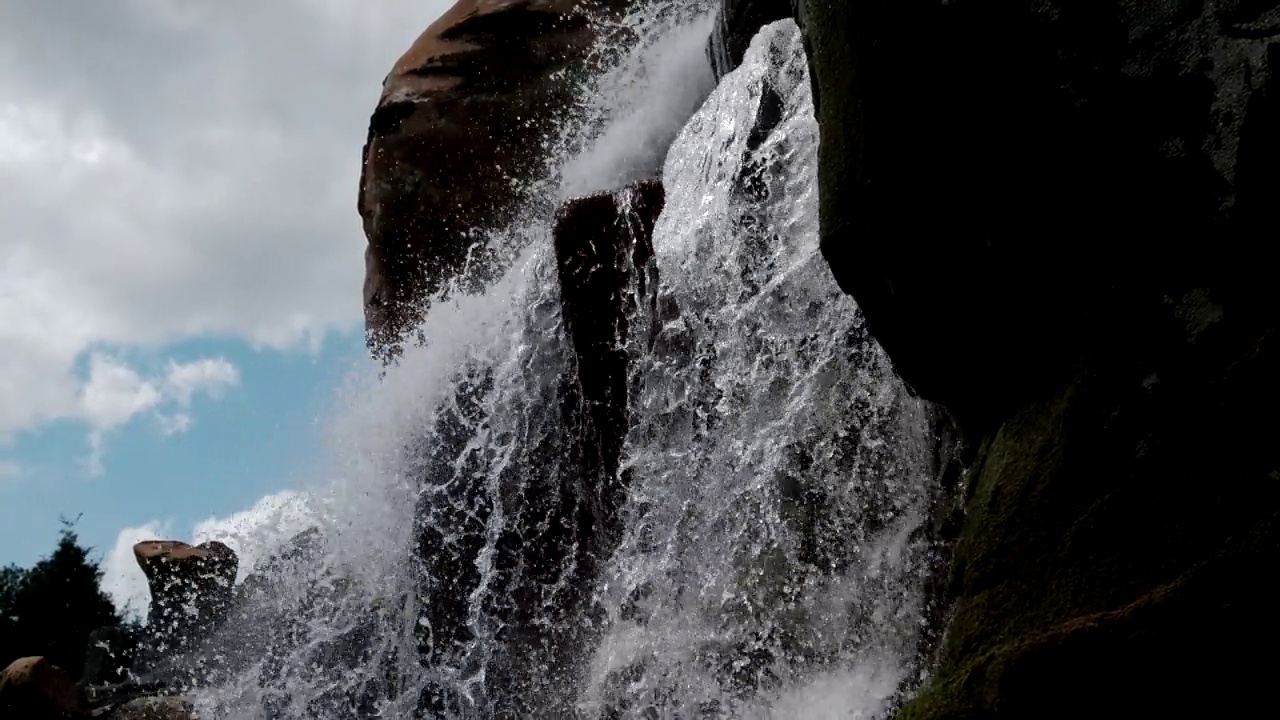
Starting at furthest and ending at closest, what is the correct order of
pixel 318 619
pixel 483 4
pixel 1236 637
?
pixel 483 4
pixel 318 619
pixel 1236 637

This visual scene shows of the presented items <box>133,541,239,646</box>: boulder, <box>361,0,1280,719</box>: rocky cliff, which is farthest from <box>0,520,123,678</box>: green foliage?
<box>361,0,1280,719</box>: rocky cliff

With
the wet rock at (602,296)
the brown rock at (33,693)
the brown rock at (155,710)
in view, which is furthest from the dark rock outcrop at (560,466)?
the brown rock at (33,693)

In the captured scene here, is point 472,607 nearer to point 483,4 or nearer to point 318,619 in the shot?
point 318,619

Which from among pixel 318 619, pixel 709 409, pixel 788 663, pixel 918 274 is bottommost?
pixel 788 663

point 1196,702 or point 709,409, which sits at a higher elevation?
point 709,409

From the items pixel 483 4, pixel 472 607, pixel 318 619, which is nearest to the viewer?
pixel 472 607

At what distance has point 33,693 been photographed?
1002cm

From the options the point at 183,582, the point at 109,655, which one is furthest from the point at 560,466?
the point at 109,655

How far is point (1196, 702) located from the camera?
2041 millimetres

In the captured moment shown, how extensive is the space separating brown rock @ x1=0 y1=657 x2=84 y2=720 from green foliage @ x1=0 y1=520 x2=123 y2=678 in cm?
790

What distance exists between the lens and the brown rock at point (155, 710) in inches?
367

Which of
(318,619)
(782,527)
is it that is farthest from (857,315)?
(318,619)

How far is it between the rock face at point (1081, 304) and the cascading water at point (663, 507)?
106 cm

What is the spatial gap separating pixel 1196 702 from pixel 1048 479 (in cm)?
57
